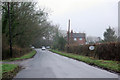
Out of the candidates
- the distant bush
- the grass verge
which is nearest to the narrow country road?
the grass verge

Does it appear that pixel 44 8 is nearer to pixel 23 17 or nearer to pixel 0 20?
pixel 23 17

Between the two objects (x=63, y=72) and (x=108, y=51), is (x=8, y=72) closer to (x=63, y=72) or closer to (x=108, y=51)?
(x=63, y=72)

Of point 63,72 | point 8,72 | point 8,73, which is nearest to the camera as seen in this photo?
point 8,73

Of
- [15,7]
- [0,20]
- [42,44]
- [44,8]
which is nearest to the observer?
[0,20]

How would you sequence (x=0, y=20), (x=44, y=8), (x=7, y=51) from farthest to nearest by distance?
(x=44, y=8) < (x=0, y=20) < (x=7, y=51)

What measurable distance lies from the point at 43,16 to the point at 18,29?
269 inches

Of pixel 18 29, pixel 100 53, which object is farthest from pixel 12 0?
pixel 100 53

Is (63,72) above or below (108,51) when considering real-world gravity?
below

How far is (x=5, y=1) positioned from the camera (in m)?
27.7

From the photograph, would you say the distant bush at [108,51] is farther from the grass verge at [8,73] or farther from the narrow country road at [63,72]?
the grass verge at [8,73]

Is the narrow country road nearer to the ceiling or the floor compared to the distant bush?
nearer to the floor

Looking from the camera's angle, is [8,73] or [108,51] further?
[108,51]

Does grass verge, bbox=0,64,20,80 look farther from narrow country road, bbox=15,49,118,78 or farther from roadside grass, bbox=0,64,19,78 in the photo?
narrow country road, bbox=15,49,118,78

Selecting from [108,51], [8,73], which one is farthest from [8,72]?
[108,51]
